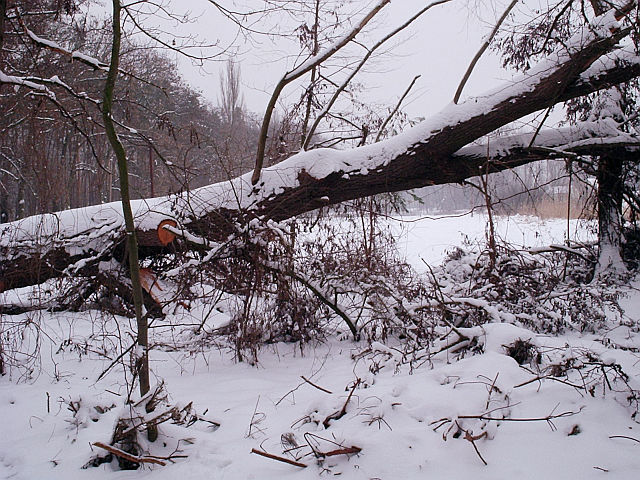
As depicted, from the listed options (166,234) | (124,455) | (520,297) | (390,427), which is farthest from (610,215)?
(124,455)

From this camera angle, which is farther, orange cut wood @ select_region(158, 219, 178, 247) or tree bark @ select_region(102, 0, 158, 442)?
orange cut wood @ select_region(158, 219, 178, 247)

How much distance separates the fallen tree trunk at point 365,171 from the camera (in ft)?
15.3

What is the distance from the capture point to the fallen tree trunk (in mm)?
4656

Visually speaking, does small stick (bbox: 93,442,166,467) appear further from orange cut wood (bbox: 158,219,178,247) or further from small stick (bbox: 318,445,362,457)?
orange cut wood (bbox: 158,219,178,247)

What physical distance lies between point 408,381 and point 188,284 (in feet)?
6.23

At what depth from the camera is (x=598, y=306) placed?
4.65m

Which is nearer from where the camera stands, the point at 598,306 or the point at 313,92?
the point at 598,306

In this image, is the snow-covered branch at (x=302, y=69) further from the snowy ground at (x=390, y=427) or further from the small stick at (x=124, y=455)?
the small stick at (x=124, y=455)

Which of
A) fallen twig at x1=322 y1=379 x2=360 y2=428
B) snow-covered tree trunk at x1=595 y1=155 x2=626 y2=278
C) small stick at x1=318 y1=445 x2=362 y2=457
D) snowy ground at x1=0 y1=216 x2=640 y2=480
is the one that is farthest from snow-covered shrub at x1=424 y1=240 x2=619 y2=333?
→ small stick at x1=318 y1=445 x2=362 y2=457

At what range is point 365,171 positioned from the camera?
204 inches

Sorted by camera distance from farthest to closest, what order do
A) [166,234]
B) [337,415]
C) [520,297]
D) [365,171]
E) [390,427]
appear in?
[365,171] → [520,297] → [166,234] → [337,415] → [390,427]

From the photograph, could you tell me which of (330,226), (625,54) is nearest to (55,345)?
(330,226)

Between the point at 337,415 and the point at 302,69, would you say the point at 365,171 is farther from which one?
the point at 337,415

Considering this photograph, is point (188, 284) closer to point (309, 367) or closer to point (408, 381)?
point (309, 367)
